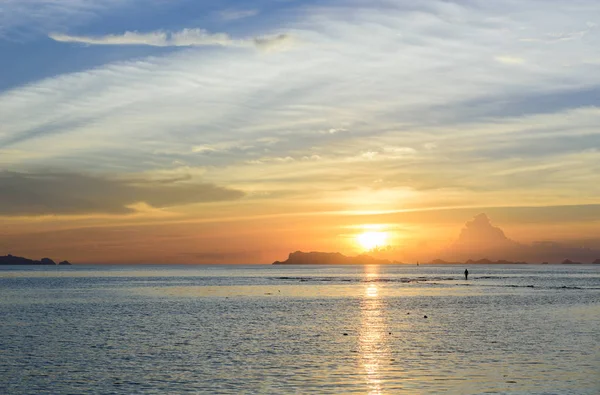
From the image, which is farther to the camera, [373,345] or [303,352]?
[373,345]

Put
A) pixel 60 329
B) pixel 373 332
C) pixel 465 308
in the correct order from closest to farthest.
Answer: pixel 373 332 → pixel 60 329 → pixel 465 308

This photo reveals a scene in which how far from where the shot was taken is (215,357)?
46281mm

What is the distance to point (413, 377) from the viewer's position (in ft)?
125

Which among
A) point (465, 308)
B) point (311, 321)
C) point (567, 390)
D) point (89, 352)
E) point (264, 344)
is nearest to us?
point (567, 390)

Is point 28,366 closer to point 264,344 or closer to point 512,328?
point 264,344

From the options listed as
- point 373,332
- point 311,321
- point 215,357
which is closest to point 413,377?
point 215,357

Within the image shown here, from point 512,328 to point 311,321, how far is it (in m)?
21.9

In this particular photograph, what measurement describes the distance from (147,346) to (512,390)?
30.1m

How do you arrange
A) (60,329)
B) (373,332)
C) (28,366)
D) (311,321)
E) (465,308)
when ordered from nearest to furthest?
1. (28,366)
2. (373,332)
3. (60,329)
4. (311,321)
5. (465,308)

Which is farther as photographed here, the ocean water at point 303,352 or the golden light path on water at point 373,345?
the golden light path on water at point 373,345

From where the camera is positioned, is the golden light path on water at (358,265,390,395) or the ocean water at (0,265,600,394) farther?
the golden light path on water at (358,265,390,395)

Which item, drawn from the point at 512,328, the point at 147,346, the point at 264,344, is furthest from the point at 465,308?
the point at 147,346

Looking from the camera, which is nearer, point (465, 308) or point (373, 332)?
point (373, 332)

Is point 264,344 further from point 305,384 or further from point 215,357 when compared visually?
point 305,384
